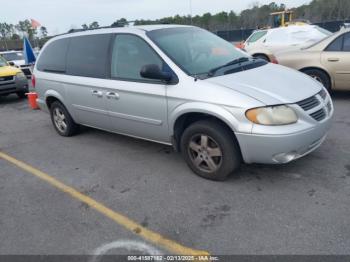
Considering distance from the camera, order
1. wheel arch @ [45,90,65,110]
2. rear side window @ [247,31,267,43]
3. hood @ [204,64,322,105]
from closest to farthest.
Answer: hood @ [204,64,322,105]
wheel arch @ [45,90,65,110]
rear side window @ [247,31,267,43]

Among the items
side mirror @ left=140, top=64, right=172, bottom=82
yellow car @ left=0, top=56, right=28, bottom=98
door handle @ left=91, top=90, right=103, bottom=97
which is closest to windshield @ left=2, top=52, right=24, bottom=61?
yellow car @ left=0, top=56, right=28, bottom=98

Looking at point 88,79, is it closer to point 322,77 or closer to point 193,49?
point 193,49

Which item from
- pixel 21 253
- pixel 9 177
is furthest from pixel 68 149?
pixel 21 253

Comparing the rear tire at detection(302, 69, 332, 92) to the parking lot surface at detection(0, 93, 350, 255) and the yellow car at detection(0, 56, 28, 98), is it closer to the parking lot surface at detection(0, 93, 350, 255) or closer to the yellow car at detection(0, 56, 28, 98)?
the parking lot surface at detection(0, 93, 350, 255)

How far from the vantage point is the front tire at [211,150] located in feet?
11.3

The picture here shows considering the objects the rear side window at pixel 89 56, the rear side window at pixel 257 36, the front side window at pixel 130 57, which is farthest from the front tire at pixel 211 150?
the rear side window at pixel 257 36

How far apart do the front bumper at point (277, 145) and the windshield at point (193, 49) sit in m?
1.04

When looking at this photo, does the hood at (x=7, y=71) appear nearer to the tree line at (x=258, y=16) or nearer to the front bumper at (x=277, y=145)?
the front bumper at (x=277, y=145)

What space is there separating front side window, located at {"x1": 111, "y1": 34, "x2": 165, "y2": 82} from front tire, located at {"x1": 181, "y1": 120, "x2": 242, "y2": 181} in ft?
3.06

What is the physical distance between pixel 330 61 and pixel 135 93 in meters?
4.50

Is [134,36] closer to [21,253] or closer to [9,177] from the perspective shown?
[9,177]

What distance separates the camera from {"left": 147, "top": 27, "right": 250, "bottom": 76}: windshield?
3.84m

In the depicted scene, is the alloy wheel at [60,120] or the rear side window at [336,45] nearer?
the alloy wheel at [60,120]

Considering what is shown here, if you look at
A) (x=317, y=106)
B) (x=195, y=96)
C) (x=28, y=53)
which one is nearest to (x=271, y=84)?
(x=317, y=106)
